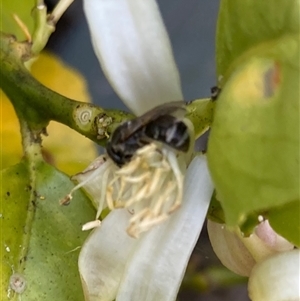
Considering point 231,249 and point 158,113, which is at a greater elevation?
point 158,113

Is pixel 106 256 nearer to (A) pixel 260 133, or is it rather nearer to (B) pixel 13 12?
(A) pixel 260 133

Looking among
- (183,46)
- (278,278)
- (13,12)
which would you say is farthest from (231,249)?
(183,46)

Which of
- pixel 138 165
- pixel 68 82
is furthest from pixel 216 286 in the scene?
pixel 138 165

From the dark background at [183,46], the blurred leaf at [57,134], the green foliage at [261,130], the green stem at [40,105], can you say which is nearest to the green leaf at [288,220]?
the green foliage at [261,130]

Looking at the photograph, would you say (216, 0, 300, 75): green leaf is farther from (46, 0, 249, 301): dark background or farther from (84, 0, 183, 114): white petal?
(46, 0, 249, 301): dark background

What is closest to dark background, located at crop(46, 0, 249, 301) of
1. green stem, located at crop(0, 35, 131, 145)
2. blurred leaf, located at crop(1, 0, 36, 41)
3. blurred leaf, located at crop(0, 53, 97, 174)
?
blurred leaf, located at crop(0, 53, 97, 174)

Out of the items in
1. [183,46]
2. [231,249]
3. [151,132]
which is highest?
[151,132]
